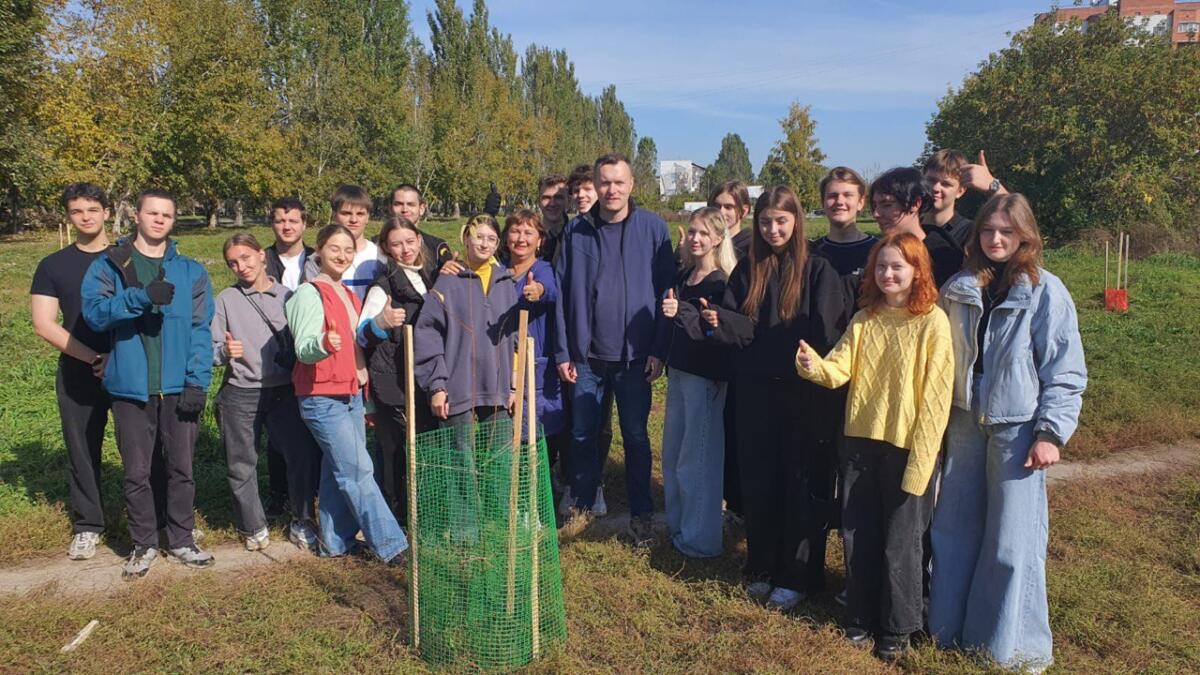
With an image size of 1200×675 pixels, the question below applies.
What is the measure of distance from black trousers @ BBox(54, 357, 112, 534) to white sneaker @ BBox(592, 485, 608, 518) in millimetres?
3143

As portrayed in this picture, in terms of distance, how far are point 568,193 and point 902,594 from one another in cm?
365

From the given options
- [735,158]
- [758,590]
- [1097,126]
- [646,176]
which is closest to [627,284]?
[758,590]

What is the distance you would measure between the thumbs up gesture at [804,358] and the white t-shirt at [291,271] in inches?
131

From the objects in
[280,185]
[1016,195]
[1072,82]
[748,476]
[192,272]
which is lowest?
[748,476]

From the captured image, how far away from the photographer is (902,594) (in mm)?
3475

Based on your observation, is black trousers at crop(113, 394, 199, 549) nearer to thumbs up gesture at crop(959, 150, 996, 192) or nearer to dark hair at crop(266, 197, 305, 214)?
dark hair at crop(266, 197, 305, 214)

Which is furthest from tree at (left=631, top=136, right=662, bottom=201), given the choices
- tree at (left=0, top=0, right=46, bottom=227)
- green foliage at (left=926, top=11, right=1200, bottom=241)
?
tree at (left=0, top=0, right=46, bottom=227)

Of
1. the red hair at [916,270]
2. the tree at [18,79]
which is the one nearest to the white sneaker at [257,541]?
the red hair at [916,270]

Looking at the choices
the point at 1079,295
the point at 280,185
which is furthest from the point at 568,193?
the point at 280,185

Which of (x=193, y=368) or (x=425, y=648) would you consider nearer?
(x=425, y=648)

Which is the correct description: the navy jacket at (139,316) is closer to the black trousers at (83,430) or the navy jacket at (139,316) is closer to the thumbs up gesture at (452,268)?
the black trousers at (83,430)

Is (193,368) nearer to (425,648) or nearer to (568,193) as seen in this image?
(425,648)

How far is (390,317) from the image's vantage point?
434 centimetres

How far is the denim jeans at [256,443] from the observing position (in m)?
4.70
